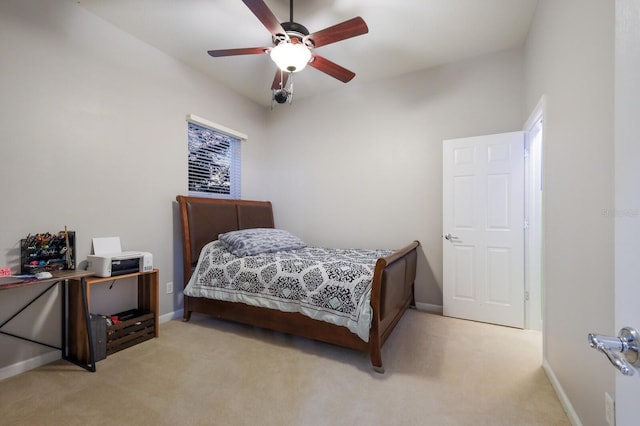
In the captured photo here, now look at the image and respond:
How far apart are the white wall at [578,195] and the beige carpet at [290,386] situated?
372 mm

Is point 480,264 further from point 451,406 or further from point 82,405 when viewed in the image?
point 82,405

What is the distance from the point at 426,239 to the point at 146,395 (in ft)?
9.82

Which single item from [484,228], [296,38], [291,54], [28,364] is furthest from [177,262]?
[484,228]

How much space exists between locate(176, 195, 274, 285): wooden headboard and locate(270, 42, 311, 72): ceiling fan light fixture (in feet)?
5.85

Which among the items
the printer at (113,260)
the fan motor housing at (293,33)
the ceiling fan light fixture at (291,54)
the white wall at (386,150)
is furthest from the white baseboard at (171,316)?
the fan motor housing at (293,33)

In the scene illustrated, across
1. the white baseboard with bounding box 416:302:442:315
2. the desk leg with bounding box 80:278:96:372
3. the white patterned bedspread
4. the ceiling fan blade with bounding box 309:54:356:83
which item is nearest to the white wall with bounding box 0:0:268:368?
the desk leg with bounding box 80:278:96:372

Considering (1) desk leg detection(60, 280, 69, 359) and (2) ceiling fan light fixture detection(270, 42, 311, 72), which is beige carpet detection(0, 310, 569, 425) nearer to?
(1) desk leg detection(60, 280, 69, 359)

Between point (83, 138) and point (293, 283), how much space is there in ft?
7.09

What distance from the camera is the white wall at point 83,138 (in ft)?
6.57

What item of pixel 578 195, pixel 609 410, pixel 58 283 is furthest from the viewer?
pixel 58 283

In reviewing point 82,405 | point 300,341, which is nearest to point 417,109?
point 300,341

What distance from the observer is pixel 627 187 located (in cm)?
52

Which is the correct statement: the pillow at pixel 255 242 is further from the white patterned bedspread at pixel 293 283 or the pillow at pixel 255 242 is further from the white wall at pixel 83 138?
the white wall at pixel 83 138

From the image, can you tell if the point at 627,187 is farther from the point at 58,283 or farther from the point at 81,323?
the point at 58,283
